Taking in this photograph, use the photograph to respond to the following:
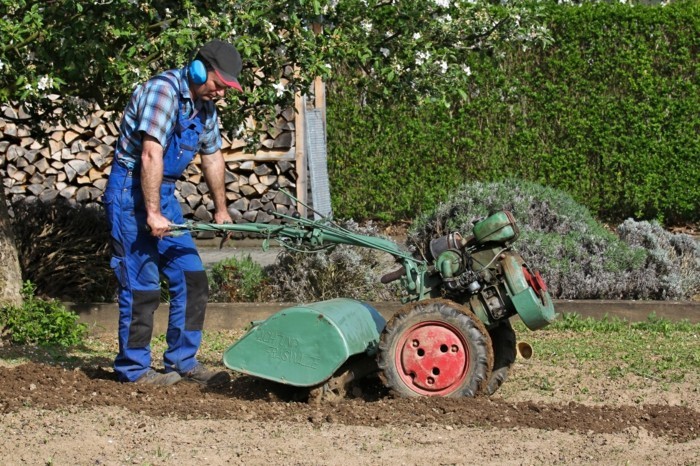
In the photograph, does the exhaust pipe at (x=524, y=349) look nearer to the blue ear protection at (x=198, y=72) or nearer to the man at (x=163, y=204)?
the man at (x=163, y=204)

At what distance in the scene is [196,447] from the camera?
5277mm

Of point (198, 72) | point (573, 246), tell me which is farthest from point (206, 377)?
point (573, 246)

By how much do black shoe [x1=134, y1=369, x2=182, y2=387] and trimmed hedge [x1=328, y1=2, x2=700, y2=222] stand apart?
634 cm

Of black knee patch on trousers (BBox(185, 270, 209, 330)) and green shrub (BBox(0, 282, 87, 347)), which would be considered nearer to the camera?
black knee patch on trousers (BBox(185, 270, 209, 330))

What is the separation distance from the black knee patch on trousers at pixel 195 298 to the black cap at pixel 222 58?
4.09 ft

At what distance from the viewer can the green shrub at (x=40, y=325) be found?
26.2 ft

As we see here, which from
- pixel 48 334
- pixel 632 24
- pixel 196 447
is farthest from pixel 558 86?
pixel 196 447

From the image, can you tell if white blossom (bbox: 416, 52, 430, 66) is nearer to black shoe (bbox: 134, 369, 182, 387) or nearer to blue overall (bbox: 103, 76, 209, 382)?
blue overall (bbox: 103, 76, 209, 382)

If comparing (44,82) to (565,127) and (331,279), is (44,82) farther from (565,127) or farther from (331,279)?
(565,127)

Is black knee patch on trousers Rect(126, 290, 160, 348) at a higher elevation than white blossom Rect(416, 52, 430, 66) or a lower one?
lower

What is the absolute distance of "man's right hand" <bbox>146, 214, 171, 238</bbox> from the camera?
6.30m

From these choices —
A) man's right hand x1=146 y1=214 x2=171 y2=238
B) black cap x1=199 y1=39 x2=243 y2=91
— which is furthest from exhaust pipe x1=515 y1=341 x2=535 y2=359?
black cap x1=199 y1=39 x2=243 y2=91

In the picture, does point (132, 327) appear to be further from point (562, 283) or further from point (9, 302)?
point (562, 283)

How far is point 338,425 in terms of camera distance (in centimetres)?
563
